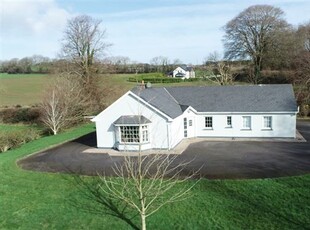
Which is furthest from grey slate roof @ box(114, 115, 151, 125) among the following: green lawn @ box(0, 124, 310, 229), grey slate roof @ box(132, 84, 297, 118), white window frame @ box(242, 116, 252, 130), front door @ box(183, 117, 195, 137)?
white window frame @ box(242, 116, 252, 130)

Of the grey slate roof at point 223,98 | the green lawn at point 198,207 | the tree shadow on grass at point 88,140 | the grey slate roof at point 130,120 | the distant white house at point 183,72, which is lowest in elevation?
the green lawn at point 198,207

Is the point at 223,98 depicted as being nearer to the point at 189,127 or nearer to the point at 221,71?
the point at 189,127

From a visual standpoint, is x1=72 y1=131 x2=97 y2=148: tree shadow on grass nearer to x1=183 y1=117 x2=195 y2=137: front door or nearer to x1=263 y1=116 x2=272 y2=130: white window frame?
x1=183 y1=117 x2=195 y2=137: front door

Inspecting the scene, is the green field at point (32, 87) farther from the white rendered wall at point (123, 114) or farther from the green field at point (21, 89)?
the white rendered wall at point (123, 114)

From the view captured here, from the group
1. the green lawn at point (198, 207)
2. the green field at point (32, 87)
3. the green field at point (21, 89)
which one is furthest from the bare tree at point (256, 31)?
the green lawn at point (198, 207)

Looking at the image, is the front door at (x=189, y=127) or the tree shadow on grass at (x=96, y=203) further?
the front door at (x=189, y=127)

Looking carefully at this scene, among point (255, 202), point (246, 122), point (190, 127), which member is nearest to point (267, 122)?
point (246, 122)
